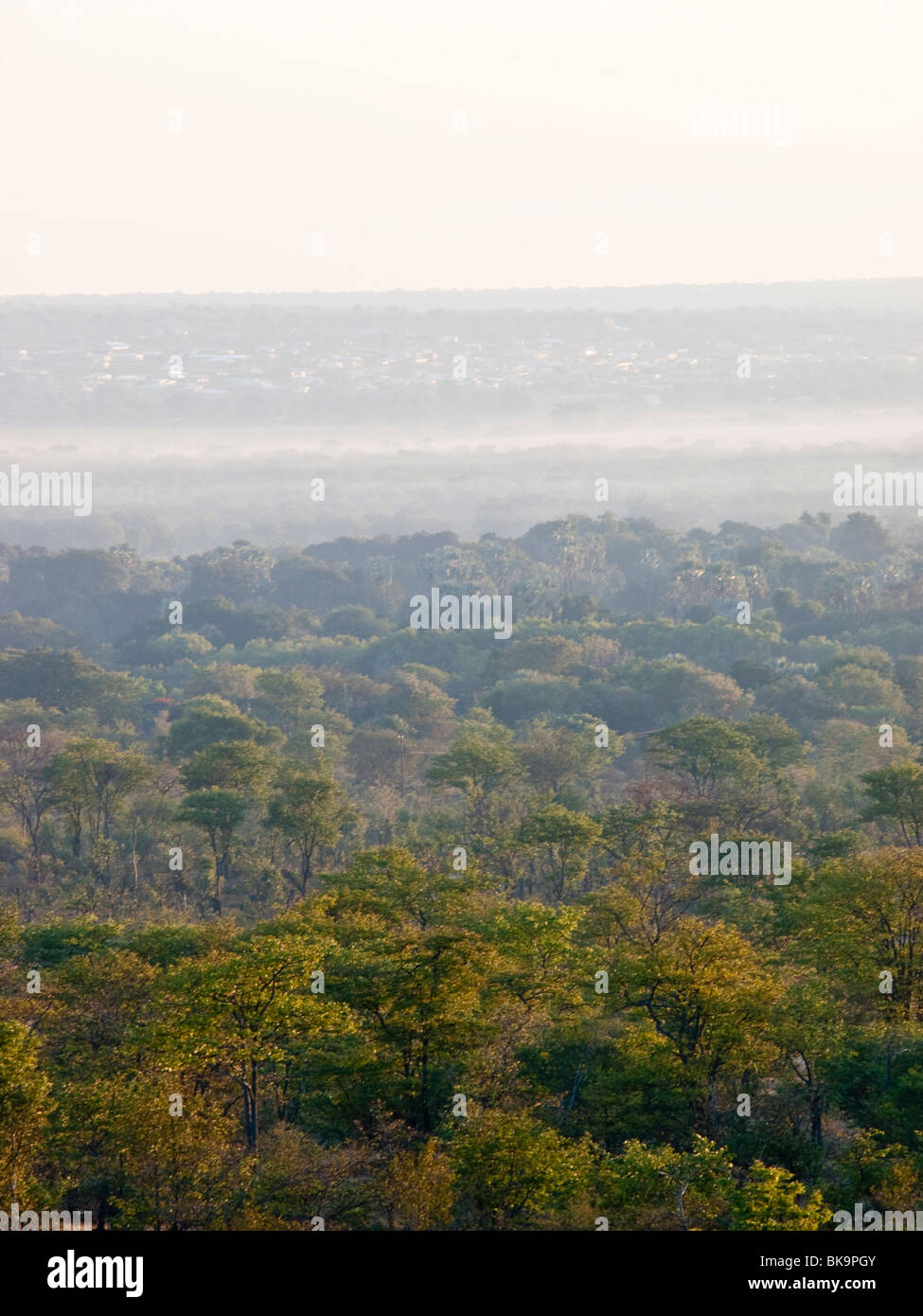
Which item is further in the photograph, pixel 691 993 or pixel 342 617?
pixel 342 617

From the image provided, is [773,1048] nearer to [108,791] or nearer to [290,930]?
[290,930]

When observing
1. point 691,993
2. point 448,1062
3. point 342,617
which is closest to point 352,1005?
point 448,1062

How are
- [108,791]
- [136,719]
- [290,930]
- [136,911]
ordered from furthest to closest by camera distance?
[136,719]
[108,791]
[136,911]
[290,930]
